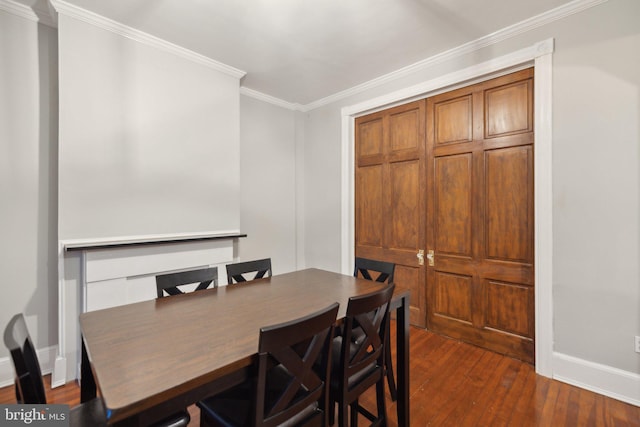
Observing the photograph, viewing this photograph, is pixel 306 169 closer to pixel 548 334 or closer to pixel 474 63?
pixel 474 63

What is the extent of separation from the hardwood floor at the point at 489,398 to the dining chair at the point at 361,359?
485 millimetres

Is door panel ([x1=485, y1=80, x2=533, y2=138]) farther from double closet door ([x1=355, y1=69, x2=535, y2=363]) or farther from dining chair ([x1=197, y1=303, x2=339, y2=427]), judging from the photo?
dining chair ([x1=197, y1=303, x2=339, y2=427])

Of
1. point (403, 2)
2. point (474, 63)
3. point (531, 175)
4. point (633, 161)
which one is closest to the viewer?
point (633, 161)

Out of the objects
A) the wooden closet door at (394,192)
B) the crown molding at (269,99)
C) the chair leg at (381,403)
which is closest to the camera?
the chair leg at (381,403)

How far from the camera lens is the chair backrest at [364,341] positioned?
52.8 inches

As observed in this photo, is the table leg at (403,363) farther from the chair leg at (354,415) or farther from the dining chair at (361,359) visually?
the chair leg at (354,415)

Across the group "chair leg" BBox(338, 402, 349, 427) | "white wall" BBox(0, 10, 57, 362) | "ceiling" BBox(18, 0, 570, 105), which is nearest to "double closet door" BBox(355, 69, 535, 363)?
"ceiling" BBox(18, 0, 570, 105)

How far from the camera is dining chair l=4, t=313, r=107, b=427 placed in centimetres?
97

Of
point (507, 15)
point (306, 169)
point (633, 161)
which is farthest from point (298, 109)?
point (633, 161)

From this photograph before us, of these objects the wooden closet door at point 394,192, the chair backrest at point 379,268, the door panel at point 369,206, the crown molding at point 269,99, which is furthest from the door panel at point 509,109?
the crown molding at point 269,99

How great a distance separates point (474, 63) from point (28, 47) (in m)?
3.71

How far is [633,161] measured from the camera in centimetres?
195

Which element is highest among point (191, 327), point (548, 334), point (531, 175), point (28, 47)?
point (28, 47)

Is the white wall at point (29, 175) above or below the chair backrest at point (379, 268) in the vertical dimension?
above
